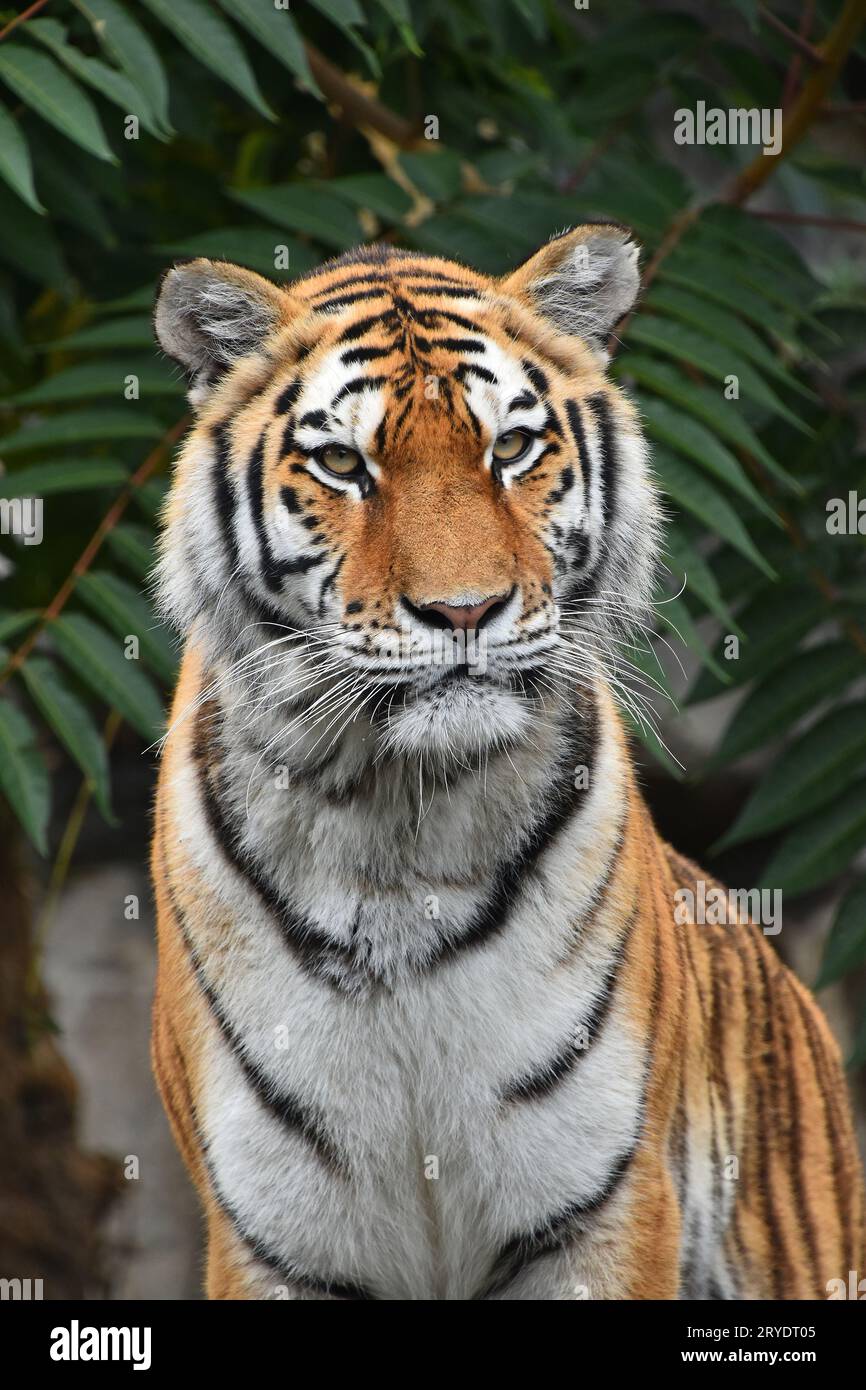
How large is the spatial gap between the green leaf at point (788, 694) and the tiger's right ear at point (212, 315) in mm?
1446

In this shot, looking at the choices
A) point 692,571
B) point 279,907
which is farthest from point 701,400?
point 279,907

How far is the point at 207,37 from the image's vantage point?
3301mm

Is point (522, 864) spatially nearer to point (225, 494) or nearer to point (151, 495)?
point (225, 494)

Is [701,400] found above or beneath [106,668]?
above

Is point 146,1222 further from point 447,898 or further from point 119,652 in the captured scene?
point 447,898

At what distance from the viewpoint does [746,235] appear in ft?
12.9

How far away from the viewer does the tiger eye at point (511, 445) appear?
2738mm

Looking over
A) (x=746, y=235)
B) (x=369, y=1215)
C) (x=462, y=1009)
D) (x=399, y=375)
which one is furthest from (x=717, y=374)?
(x=369, y=1215)

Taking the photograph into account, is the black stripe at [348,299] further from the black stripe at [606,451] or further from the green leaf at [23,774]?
the green leaf at [23,774]

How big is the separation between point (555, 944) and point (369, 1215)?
56 cm

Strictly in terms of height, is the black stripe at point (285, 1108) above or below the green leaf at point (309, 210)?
below

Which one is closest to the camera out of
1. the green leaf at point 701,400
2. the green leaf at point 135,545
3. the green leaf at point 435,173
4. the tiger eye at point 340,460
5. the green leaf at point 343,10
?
the tiger eye at point 340,460

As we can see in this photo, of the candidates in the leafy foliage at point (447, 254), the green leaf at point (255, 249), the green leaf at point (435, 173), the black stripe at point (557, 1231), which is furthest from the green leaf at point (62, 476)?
the black stripe at point (557, 1231)

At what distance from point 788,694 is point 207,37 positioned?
1878 millimetres
